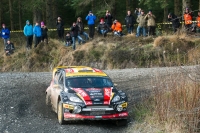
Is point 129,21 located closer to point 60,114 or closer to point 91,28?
point 91,28

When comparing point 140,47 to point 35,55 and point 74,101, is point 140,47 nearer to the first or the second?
point 35,55

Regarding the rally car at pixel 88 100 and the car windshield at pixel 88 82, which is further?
the car windshield at pixel 88 82

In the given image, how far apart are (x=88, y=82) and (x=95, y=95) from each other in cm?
124

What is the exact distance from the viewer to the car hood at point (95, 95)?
14.4 m

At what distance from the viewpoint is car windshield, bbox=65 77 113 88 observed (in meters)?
15.5

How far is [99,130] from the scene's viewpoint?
14.1m

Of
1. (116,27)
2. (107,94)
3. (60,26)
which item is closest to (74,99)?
(107,94)

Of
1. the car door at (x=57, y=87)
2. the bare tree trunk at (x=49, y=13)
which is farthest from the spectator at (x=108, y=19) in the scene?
the car door at (x=57, y=87)

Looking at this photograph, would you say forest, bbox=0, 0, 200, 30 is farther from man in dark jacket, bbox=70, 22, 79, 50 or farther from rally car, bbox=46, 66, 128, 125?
rally car, bbox=46, 66, 128, 125

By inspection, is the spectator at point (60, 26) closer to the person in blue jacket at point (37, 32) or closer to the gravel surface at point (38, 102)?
the person in blue jacket at point (37, 32)

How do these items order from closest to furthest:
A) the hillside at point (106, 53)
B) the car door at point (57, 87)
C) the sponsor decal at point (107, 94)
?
the sponsor decal at point (107, 94) → the car door at point (57, 87) → the hillside at point (106, 53)

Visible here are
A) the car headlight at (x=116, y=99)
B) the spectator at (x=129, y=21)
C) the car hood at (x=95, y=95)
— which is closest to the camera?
the car hood at (x=95, y=95)

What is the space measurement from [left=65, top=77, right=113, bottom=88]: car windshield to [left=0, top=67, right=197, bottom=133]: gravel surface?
1.29m

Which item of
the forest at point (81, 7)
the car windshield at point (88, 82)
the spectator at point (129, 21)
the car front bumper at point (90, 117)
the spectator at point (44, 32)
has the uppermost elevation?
the forest at point (81, 7)
